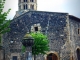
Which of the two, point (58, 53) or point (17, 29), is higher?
point (17, 29)

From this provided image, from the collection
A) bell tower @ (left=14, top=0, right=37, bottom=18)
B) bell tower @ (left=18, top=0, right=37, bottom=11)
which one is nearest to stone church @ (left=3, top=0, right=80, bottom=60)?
bell tower @ (left=14, top=0, right=37, bottom=18)

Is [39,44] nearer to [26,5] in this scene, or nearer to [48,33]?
[48,33]

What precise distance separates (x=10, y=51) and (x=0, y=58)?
153 cm

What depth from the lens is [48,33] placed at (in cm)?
3238

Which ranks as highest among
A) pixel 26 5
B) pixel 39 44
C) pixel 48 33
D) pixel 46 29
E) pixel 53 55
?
pixel 26 5

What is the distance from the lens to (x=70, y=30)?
33.2 m

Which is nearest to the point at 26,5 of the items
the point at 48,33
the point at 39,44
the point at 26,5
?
the point at 26,5

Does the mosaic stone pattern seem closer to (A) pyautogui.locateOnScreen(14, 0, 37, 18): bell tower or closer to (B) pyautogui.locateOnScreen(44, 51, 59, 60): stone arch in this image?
(B) pyautogui.locateOnScreen(44, 51, 59, 60): stone arch

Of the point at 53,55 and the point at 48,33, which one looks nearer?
the point at 48,33

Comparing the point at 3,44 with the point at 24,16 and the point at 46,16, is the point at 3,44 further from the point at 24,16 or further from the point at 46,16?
the point at 46,16

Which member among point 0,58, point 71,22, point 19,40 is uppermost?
point 71,22

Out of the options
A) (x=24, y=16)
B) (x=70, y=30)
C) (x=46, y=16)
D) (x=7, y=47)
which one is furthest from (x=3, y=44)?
(x=70, y=30)

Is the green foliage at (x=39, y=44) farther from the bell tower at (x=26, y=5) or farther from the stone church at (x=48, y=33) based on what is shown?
the bell tower at (x=26, y=5)

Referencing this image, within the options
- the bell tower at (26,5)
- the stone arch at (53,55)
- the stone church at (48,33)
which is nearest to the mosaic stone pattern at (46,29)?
the stone church at (48,33)
